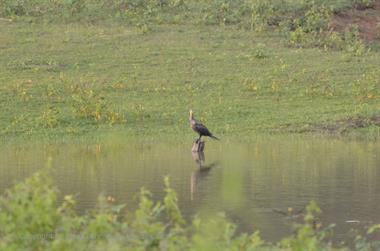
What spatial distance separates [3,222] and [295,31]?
2279 centimetres

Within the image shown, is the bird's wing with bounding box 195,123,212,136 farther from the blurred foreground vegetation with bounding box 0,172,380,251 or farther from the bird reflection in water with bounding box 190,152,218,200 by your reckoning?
the blurred foreground vegetation with bounding box 0,172,380,251

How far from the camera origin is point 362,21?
32562 mm

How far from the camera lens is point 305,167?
717 inches

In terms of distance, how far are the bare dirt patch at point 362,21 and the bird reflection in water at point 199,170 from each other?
12.4 metres

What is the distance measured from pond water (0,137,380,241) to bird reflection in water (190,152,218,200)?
15 mm

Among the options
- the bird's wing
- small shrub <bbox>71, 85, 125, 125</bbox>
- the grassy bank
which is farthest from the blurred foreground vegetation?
small shrub <bbox>71, 85, 125, 125</bbox>

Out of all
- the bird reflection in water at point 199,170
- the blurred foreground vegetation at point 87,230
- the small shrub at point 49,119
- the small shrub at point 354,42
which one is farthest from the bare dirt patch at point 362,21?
the blurred foreground vegetation at point 87,230

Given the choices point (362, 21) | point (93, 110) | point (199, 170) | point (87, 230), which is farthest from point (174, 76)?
point (87, 230)

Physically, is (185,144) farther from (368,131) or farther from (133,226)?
(133,226)

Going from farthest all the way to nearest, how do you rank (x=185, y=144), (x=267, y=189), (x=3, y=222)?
1. (x=185, y=144)
2. (x=267, y=189)
3. (x=3, y=222)

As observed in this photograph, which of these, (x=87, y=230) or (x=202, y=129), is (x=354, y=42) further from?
(x=87, y=230)

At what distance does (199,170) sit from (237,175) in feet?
3.15

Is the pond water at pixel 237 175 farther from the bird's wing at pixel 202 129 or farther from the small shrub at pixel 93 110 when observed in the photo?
the small shrub at pixel 93 110

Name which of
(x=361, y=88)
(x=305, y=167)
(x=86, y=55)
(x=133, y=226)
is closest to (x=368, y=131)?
(x=361, y=88)
